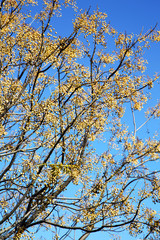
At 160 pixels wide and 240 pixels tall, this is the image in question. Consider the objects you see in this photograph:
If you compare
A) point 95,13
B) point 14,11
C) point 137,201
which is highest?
point 95,13

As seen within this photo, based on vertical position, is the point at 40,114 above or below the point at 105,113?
below

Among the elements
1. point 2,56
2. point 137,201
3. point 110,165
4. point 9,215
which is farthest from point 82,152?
point 2,56

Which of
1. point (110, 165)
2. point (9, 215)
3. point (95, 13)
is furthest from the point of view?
point (95, 13)

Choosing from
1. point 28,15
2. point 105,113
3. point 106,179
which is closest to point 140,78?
point 105,113

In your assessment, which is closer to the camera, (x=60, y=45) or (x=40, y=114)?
(x=40, y=114)

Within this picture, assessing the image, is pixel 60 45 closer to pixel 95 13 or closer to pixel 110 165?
pixel 95 13

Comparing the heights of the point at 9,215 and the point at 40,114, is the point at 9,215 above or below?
below

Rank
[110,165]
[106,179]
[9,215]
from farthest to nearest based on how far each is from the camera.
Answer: [110,165] → [106,179] → [9,215]

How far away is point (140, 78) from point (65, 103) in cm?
360

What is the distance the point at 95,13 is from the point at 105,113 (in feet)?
14.5

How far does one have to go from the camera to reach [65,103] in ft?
37.0

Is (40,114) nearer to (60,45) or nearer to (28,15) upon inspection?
(60,45)

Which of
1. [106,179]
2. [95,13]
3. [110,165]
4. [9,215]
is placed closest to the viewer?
[9,215]

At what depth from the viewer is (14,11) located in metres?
11.9
